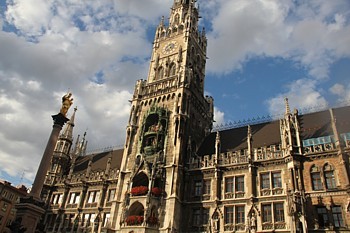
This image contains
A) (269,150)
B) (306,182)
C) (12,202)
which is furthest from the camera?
(12,202)

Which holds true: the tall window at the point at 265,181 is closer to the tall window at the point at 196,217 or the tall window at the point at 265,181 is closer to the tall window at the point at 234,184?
the tall window at the point at 234,184

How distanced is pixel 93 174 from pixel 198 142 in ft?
55.0

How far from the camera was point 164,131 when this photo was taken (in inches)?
1570

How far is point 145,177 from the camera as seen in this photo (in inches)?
1457

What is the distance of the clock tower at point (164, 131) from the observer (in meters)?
34.2

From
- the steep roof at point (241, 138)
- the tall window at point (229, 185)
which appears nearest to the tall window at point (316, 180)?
the steep roof at point (241, 138)

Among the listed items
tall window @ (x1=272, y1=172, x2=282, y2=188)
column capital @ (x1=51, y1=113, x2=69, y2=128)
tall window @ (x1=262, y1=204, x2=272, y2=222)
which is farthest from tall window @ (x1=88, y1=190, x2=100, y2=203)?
tall window @ (x1=272, y1=172, x2=282, y2=188)

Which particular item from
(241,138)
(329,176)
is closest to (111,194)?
(241,138)

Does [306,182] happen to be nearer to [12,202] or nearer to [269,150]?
[269,150]

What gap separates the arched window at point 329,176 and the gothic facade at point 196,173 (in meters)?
0.09

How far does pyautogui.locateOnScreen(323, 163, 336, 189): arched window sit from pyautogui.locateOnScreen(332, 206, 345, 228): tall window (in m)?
2.05

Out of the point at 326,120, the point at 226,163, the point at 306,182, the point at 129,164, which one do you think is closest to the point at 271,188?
the point at 306,182

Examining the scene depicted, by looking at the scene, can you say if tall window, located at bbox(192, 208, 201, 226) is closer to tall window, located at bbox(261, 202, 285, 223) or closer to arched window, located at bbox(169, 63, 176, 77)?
tall window, located at bbox(261, 202, 285, 223)

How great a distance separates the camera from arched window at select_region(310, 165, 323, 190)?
29219 millimetres
